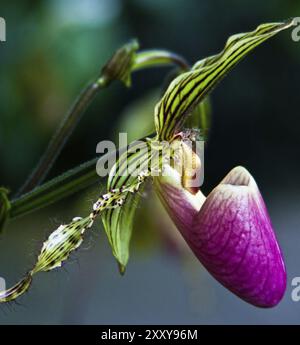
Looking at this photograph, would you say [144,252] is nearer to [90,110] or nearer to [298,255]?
[90,110]

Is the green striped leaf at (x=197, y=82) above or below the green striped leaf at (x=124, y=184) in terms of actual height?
above

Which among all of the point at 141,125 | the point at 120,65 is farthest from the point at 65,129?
the point at 141,125

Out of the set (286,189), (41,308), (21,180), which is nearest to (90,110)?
(21,180)

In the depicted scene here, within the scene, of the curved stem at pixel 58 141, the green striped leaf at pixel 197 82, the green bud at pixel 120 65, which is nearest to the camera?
the green striped leaf at pixel 197 82

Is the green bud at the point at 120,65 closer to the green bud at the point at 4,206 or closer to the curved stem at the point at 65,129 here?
the curved stem at the point at 65,129

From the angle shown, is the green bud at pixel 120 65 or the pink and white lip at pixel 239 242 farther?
the green bud at pixel 120 65

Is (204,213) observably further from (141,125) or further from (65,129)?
(141,125)

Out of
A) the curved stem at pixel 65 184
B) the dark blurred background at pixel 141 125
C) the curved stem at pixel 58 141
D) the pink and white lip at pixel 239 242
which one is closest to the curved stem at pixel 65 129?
the curved stem at pixel 58 141
